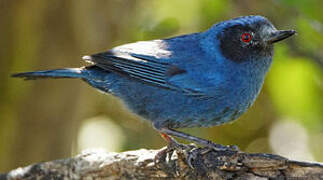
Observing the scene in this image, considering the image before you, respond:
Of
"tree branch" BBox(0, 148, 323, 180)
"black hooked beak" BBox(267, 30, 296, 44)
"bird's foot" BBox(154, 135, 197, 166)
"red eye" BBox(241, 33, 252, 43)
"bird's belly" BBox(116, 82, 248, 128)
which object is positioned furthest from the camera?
"red eye" BBox(241, 33, 252, 43)

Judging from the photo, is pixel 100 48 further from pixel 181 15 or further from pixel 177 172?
pixel 177 172

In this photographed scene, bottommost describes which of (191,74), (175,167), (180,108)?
(175,167)

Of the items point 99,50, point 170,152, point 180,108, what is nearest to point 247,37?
point 180,108

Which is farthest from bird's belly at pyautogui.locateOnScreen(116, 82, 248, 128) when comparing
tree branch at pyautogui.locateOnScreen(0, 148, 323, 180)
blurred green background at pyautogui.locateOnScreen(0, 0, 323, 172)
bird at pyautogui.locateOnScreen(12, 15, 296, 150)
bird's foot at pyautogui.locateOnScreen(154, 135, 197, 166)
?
blurred green background at pyautogui.locateOnScreen(0, 0, 323, 172)

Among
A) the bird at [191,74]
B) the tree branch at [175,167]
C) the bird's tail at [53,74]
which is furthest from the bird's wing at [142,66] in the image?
the tree branch at [175,167]

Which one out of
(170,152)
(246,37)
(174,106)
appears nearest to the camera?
(170,152)

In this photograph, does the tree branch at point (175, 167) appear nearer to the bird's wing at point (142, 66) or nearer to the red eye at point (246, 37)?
the bird's wing at point (142, 66)

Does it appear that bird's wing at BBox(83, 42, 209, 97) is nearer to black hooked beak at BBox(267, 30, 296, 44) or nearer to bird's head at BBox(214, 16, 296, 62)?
bird's head at BBox(214, 16, 296, 62)

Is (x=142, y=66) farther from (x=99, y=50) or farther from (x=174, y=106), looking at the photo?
(x=99, y=50)
